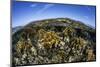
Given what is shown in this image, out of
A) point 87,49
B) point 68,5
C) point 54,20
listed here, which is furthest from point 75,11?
point 87,49

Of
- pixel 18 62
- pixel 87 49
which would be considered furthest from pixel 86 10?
pixel 18 62

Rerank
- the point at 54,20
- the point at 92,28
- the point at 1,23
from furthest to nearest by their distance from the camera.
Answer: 1. the point at 92,28
2. the point at 54,20
3. the point at 1,23

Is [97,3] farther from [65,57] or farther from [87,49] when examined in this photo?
[65,57]

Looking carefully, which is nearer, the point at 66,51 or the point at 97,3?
the point at 66,51

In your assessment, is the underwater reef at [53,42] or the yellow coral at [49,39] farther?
the yellow coral at [49,39]

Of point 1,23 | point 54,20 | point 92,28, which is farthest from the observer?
point 92,28

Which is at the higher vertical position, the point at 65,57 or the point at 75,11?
the point at 75,11

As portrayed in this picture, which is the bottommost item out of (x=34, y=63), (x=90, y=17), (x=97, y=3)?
(x=34, y=63)

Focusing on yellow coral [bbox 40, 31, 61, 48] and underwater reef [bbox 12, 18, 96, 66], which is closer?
underwater reef [bbox 12, 18, 96, 66]
